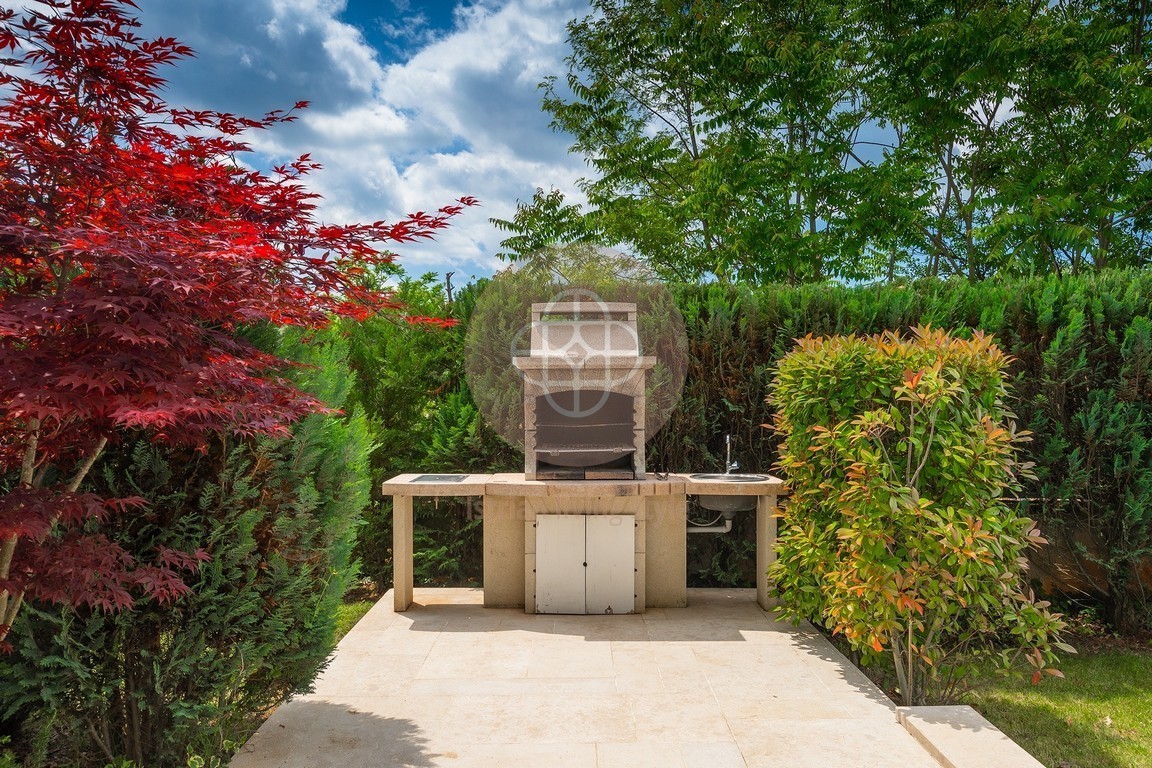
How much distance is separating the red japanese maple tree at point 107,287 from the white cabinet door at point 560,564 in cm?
270

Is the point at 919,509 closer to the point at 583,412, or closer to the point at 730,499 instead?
the point at 730,499

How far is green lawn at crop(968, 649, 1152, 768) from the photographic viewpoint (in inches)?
139

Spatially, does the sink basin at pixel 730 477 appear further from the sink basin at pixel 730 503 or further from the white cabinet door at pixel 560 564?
the white cabinet door at pixel 560 564

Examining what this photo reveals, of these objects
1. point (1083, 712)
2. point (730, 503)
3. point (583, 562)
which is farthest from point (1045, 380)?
point (583, 562)

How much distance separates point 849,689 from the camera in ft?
12.6

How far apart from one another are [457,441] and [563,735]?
11.0ft

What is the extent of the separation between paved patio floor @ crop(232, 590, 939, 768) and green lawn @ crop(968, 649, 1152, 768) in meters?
0.80

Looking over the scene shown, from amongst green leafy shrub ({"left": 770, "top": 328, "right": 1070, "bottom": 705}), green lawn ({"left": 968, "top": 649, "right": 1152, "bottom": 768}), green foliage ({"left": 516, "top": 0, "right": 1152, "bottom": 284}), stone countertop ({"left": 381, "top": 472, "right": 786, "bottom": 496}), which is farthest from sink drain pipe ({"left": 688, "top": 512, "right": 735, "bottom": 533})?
green foliage ({"left": 516, "top": 0, "right": 1152, "bottom": 284})

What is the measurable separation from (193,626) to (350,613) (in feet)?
9.54

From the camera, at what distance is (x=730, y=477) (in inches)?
218

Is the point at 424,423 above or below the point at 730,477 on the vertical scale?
above

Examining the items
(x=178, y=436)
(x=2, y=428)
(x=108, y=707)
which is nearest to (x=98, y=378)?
(x=178, y=436)

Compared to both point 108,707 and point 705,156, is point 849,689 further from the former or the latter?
point 705,156

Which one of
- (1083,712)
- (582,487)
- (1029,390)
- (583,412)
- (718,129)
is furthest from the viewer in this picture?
(718,129)
